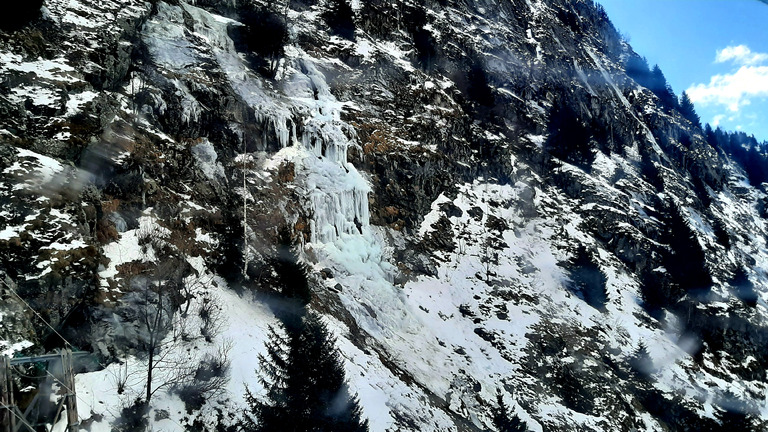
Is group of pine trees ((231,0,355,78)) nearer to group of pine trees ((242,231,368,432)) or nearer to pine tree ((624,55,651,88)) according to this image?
group of pine trees ((242,231,368,432))

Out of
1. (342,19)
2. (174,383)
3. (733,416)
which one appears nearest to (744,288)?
(733,416)

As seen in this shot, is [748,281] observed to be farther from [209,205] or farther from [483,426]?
[209,205]

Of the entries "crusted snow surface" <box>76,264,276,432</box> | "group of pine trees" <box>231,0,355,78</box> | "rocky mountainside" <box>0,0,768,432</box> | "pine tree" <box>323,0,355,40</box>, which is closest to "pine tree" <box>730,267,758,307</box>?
"rocky mountainside" <box>0,0,768,432</box>

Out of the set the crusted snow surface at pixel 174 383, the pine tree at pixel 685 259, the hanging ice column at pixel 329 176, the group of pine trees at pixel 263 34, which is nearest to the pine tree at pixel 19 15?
the group of pine trees at pixel 263 34

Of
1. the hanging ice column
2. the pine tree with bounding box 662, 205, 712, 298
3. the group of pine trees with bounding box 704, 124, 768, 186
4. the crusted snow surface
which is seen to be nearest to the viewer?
the crusted snow surface

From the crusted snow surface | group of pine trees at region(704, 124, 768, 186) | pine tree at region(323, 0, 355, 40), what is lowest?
the crusted snow surface
